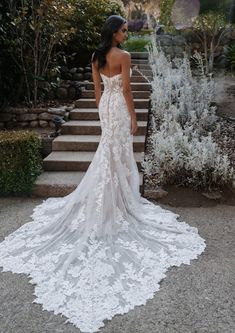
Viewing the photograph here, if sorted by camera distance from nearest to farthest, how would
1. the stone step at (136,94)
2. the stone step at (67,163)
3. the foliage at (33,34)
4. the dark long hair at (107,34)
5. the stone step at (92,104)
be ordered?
the dark long hair at (107,34) → the stone step at (67,163) → the foliage at (33,34) → the stone step at (92,104) → the stone step at (136,94)

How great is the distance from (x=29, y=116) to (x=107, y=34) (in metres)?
3.24

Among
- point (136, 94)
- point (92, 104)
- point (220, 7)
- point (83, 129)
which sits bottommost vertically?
point (83, 129)

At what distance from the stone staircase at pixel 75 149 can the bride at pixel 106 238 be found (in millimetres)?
524

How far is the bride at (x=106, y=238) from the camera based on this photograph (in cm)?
246

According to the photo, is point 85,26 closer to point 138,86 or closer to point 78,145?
point 138,86

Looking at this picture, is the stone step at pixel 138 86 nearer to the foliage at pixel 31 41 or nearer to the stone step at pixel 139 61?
the foliage at pixel 31 41

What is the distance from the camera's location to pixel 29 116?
19.4 feet

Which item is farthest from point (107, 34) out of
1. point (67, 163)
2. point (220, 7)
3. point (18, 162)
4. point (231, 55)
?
point (231, 55)

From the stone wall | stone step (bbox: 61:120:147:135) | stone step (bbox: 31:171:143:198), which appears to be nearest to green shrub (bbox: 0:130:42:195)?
stone step (bbox: 31:171:143:198)

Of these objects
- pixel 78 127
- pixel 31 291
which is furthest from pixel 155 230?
pixel 78 127

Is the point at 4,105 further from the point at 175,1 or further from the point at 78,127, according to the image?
the point at 175,1

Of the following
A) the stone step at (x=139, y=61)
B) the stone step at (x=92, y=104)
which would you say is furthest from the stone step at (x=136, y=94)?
the stone step at (x=139, y=61)

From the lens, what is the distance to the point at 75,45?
→ 7.32m

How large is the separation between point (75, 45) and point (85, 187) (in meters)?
4.76
